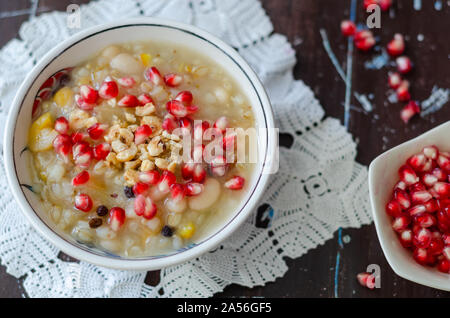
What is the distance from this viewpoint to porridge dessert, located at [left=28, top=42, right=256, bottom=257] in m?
1.60

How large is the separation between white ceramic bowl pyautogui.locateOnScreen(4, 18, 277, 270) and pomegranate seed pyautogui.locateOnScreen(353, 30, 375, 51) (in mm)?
565

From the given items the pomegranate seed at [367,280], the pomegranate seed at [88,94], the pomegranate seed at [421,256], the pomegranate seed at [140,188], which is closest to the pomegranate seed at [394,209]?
the pomegranate seed at [421,256]

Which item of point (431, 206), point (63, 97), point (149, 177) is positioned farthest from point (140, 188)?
point (431, 206)

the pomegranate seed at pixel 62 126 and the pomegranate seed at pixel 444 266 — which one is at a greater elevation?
the pomegranate seed at pixel 62 126

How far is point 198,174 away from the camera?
5.30ft

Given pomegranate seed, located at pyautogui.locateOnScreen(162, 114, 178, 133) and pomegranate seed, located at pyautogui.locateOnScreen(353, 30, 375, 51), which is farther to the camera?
pomegranate seed, located at pyautogui.locateOnScreen(353, 30, 375, 51)

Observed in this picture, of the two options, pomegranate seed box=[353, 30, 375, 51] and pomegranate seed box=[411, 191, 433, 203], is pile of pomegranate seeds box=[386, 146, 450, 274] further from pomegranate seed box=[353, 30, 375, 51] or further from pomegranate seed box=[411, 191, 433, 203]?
pomegranate seed box=[353, 30, 375, 51]

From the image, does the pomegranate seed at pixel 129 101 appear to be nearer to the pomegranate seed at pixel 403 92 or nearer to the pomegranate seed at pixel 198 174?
the pomegranate seed at pixel 198 174

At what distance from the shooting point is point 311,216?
6.14 ft

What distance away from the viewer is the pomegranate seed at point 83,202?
1579 mm

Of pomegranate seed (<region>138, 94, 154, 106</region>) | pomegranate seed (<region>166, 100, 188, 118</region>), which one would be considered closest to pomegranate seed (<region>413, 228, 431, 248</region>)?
pomegranate seed (<region>166, 100, 188, 118</region>)

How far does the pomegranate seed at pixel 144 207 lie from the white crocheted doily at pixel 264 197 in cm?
31

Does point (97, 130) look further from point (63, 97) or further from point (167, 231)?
point (167, 231)
